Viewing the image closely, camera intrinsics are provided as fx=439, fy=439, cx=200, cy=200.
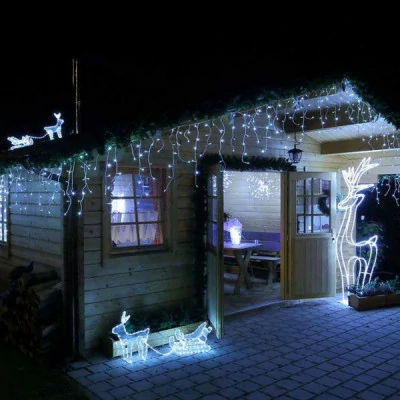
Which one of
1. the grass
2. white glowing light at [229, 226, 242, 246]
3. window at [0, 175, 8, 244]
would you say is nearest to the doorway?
white glowing light at [229, 226, 242, 246]

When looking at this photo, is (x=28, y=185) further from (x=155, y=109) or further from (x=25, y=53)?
(x=25, y=53)

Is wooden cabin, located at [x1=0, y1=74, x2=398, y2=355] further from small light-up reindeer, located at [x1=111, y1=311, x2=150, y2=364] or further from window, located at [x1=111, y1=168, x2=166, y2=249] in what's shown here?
small light-up reindeer, located at [x1=111, y1=311, x2=150, y2=364]

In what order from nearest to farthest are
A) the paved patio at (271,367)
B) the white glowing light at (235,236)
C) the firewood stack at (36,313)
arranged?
the paved patio at (271,367)
the firewood stack at (36,313)
the white glowing light at (235,236)

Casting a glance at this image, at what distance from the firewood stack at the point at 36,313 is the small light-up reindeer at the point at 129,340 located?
75 centimetres

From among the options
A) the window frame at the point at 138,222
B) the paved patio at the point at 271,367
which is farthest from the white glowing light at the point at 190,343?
the window frame at the point at 138,222

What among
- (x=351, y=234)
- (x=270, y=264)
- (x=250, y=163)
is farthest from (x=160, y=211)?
(x=351, y=234)

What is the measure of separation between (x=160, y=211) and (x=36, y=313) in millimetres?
1989

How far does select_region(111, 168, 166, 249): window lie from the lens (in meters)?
5.61

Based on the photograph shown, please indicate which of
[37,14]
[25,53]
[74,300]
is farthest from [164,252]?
[25,53]

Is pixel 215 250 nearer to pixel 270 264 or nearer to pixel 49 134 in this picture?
pixel 49 134

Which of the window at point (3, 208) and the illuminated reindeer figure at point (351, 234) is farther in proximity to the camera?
the illuminated reindeer figure at point (351, 234)

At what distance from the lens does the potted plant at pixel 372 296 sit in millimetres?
6917

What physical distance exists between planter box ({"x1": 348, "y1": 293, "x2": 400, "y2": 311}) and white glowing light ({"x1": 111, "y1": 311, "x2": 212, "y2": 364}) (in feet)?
9.48

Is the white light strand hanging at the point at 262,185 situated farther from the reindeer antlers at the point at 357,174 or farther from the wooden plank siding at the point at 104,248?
the wooden plank siding at the point at 104,248
